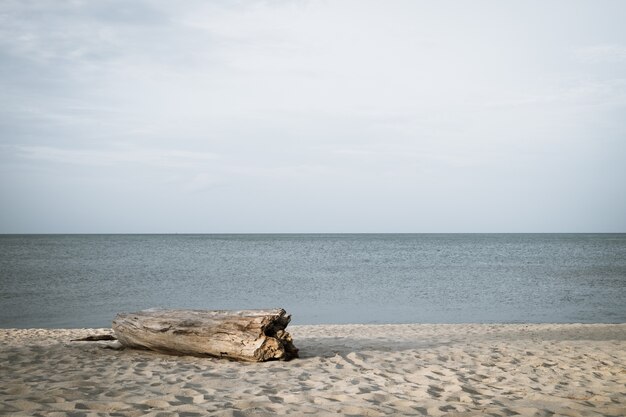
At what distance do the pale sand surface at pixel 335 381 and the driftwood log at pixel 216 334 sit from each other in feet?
0.63

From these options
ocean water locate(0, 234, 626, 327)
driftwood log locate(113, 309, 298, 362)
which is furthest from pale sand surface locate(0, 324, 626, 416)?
ocean water locate(0, 234, 626, 327)

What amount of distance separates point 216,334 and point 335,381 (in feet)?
7.99

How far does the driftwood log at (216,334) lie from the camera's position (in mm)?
8094

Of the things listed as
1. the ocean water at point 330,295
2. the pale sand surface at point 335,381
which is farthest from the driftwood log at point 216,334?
the ocean water at point 330,295

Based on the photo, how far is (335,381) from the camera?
6.77 meters

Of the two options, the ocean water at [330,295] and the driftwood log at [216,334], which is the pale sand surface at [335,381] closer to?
the driftwood log at [216,334]

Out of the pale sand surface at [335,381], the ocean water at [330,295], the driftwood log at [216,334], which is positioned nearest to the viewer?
the pale sand surface at [335,381]

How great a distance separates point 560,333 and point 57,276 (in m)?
32.4

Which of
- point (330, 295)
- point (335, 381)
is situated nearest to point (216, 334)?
point (335, 381)

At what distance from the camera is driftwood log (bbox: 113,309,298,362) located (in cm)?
809

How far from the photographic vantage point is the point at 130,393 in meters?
5.91

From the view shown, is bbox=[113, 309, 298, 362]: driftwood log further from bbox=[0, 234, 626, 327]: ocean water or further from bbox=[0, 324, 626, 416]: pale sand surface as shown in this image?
bbox=[0, 234, 626, 327]: ocean water

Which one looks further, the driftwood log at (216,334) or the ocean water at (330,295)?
the ocean water at (330,295)

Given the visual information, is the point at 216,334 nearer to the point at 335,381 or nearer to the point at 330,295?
the point at 335,381
